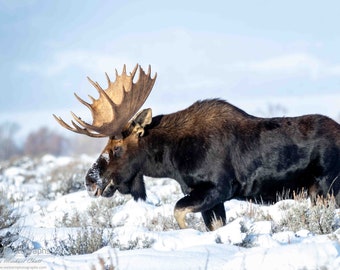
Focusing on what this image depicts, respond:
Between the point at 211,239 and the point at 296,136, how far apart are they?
2.81m

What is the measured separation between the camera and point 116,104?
8.72m

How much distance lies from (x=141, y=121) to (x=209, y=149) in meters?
1.02

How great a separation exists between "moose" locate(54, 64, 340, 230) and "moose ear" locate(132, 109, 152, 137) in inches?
0.5

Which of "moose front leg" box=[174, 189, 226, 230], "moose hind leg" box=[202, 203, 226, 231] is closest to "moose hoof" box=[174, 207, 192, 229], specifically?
"moose front leg" box=[174, 189, 226, 230]

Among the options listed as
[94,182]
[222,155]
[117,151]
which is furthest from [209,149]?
[94,182]

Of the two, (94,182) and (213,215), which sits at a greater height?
(94,182)

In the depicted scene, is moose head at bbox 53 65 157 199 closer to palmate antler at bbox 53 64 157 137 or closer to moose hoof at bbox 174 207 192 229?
palmate antler at bbox 53 64 157 137

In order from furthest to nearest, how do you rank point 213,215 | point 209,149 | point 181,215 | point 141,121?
point 141,121
point 213,215
point 209,149
point 181,215

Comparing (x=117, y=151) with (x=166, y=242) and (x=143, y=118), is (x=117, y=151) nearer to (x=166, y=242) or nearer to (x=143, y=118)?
(x=143, y=118)

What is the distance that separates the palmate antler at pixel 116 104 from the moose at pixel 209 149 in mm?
13

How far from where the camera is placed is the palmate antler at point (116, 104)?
866 cm

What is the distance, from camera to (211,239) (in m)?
6.21

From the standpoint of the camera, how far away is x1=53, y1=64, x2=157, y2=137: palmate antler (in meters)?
8.66

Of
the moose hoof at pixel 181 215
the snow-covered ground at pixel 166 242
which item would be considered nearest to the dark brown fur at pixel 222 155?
the moose hoof at pixel 181 215
